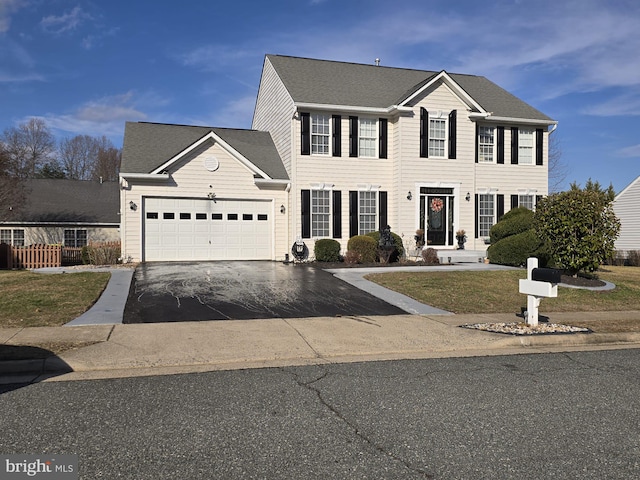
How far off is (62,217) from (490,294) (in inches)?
1003

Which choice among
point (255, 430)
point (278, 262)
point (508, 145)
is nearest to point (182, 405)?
point (255, 430)

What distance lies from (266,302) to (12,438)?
300 inches

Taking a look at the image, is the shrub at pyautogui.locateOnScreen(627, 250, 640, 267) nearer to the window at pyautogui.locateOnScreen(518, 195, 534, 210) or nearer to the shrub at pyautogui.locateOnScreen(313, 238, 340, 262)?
the window at pyautogui.locateOnScreen(518, 195, 534, 210)

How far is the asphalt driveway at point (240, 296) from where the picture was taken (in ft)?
34.2

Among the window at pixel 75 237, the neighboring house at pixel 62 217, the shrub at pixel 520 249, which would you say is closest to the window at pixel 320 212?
the shrub at pixel 520 249

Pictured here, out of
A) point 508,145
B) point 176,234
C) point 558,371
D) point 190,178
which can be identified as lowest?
point 558,371

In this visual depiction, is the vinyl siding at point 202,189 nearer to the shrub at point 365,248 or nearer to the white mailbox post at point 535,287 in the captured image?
the shrub at point 365,248

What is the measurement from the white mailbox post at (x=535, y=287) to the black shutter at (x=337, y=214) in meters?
12.2

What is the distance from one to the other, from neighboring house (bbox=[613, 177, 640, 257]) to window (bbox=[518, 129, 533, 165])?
1704cm

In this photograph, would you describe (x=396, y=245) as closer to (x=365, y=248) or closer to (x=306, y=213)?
(x=365, y=248)

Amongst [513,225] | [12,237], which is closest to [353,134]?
[513,225]

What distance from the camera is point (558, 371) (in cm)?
667

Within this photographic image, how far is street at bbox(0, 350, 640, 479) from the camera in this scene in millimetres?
3799

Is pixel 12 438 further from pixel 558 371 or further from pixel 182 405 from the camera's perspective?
pixel 558 371
